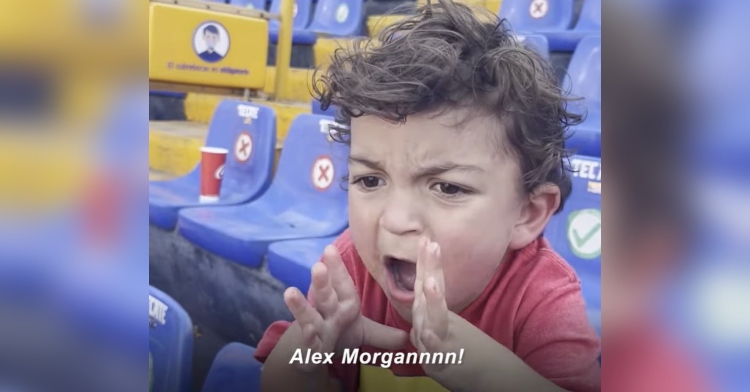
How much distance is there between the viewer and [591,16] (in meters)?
1.36

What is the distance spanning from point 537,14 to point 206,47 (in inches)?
26.9

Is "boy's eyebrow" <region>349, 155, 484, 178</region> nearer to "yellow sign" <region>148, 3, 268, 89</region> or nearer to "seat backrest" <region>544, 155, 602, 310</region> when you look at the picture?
"seat backrest" <region>544, 155, 602, 310</region>

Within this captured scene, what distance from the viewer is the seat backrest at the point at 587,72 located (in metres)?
1.34

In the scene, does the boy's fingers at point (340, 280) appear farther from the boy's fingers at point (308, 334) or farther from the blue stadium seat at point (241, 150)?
the blue stadium seat at point (241, 150)

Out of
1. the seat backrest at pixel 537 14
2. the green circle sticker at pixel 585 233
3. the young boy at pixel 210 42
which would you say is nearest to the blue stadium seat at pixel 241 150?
the young boy at pixel 210 42

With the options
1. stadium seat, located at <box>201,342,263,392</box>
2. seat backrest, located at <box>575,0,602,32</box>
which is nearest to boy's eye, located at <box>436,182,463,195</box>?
seat backrest, located at <box>575,0,602,32</box>

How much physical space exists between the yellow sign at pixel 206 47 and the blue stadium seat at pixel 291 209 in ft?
0.53

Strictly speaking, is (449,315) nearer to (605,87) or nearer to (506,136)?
(506,136)

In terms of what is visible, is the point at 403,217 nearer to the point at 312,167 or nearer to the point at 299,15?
the point at 312,167

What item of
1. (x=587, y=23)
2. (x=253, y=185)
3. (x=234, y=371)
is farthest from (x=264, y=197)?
(x=587, y=23)

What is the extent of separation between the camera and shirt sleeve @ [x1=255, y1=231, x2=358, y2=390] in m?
1.38

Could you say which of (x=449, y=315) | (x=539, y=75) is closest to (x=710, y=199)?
(x=539, y=75)

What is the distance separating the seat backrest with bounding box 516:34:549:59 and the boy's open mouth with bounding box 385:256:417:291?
48 centimetres

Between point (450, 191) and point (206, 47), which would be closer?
point (450, 191)
